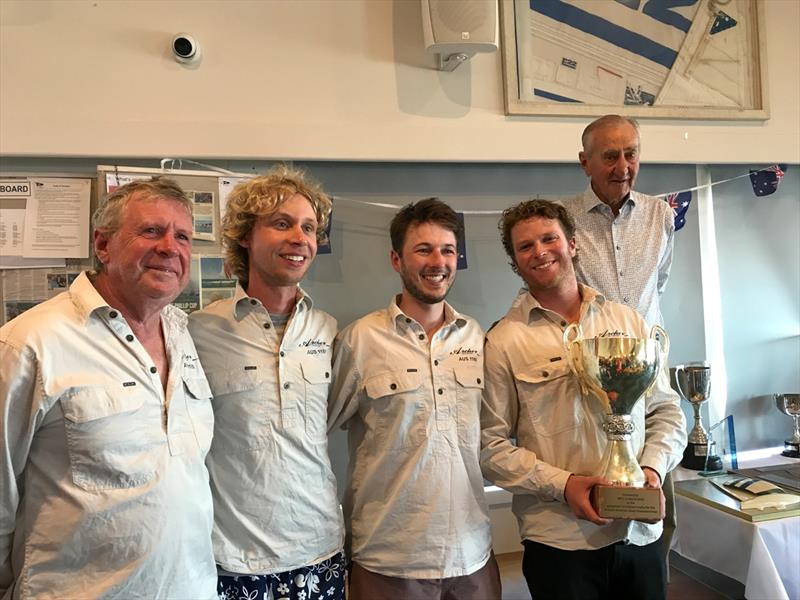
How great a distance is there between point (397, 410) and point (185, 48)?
173 centimetres

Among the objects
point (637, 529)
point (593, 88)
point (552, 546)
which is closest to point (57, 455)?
point (552, 546)

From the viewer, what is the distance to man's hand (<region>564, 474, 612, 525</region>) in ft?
4.63

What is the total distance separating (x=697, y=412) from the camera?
8.63 feet

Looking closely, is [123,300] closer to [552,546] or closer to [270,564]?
[270,564]

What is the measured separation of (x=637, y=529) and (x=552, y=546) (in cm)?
23

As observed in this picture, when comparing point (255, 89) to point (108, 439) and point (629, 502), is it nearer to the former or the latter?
point (108, 439)

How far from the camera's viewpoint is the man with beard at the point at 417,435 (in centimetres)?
148

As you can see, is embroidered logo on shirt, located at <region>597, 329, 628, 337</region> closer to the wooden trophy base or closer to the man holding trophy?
the man holding trophy

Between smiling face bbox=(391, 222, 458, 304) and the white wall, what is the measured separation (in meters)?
0.96

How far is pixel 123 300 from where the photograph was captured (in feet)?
4.25

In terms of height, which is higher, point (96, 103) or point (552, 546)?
point (96, 103)

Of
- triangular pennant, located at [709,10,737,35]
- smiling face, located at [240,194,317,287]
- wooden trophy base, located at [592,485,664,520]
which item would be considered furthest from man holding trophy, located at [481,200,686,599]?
triangular pennant, located at [709,10,737,35]

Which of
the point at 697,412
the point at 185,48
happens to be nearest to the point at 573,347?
the point at 697,412

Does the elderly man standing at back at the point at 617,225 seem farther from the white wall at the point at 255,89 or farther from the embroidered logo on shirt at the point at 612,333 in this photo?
the white wall at the point at 255,89
